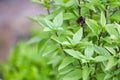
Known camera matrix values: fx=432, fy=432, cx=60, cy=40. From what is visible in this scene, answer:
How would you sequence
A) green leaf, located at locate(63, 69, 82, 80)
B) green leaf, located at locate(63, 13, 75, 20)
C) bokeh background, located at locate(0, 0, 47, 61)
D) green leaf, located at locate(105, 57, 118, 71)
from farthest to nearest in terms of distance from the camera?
bokeh background, located at locate(0, 0, 47, 61) → green leaf, located at locate(63, 13, 75, 20) → green leaf, located at locate(63, 69, 82, 80) → green leaf, located at locate(105, 57, 118, 71)

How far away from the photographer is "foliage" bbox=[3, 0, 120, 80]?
1.76 m

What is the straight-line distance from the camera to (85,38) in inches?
75.0

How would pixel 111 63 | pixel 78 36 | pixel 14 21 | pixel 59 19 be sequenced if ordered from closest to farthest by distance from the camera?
pixel 111 63
pixel 78 36
pixel 59 19
pixel 14 21

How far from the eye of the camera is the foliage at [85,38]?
5.77 feet

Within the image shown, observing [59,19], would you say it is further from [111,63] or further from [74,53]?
[111,63]

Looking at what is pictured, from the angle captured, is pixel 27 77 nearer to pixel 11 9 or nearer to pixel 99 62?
pixel 99 62

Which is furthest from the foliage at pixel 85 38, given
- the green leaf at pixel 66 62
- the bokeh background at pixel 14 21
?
the bokeh background at pixel 14 21

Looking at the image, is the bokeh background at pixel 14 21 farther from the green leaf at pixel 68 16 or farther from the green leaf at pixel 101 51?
the green leaf at pixel 101 51

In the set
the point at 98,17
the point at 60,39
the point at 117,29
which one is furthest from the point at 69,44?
the point at 98,17

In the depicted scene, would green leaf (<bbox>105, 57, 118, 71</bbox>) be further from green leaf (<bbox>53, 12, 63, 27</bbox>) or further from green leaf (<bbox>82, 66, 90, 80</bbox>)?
green leaf (<bbox>53, 12, 63, 27</bbox>)

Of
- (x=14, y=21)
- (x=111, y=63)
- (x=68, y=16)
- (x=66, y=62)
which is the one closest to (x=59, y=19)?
(x=68, y=16)

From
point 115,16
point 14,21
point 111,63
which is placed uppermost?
point 115,16

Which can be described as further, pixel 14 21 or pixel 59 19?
pixel 14 21

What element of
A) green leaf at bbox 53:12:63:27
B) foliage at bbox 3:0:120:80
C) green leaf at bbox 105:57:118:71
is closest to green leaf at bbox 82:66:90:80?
foliage at bbox 3:0:120:80
